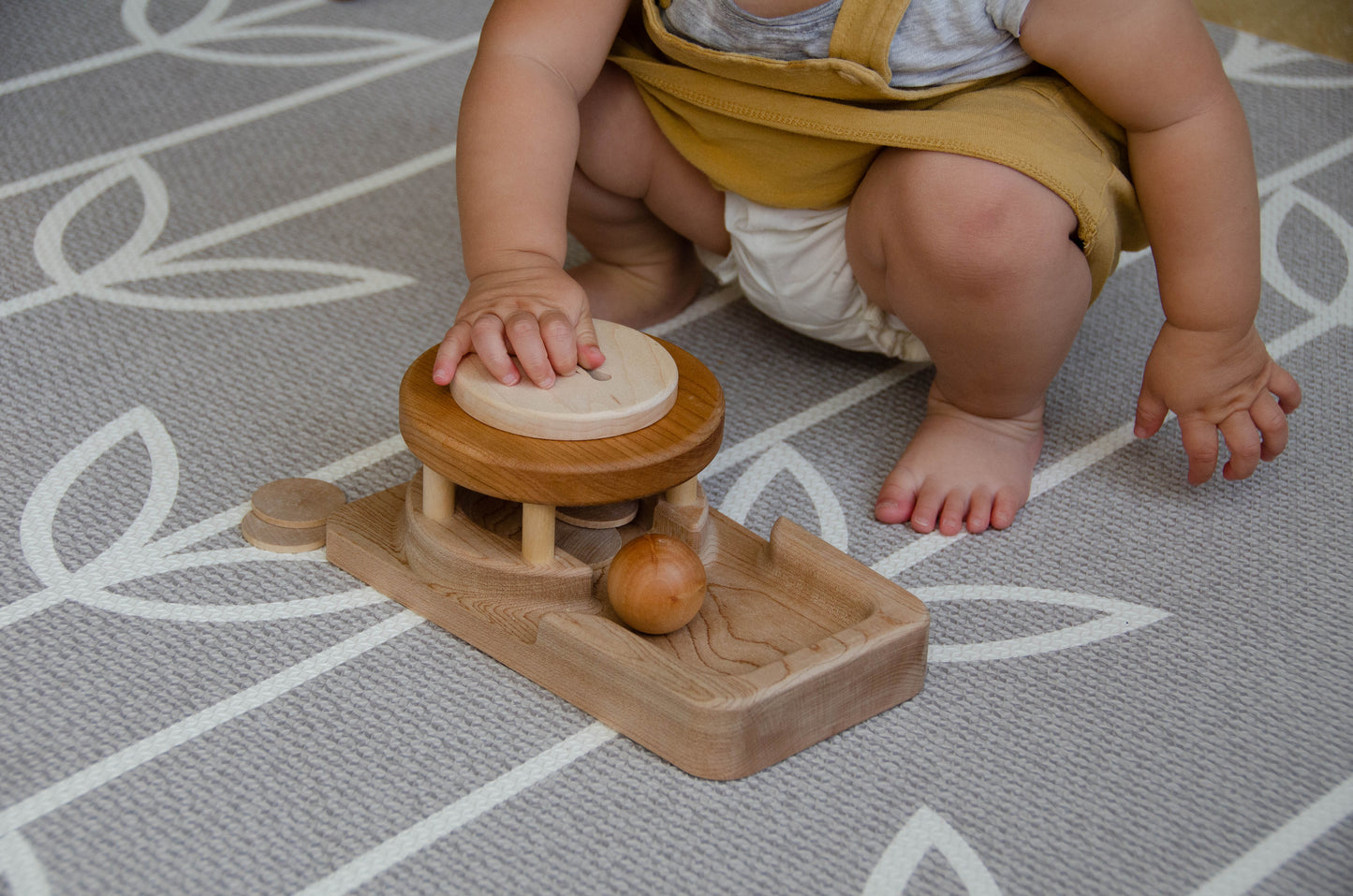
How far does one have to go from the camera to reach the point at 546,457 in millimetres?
557

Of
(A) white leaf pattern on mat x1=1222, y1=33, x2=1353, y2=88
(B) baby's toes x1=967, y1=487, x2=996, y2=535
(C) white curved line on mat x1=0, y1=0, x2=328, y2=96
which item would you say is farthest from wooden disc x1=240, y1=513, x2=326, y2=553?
(A) white leaf pattern on mat x1=1222, y1=33, x2=1353, y2=88

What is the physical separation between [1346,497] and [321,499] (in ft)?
1.74

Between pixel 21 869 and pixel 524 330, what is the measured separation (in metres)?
0.29

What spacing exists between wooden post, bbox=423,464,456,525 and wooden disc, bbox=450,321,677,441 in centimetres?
3

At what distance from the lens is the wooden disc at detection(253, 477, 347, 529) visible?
650 mm

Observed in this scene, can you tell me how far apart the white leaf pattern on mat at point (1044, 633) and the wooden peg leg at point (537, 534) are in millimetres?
178

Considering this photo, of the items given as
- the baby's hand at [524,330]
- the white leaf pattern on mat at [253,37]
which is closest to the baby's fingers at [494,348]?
the baby's hand at [524,330]

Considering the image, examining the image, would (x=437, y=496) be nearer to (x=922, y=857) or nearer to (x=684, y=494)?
(x=684, y=494)

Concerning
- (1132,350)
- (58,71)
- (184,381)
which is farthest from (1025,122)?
(58,71)

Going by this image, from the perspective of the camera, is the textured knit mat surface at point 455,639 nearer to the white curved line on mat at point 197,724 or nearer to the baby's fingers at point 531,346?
the white curved line on mat at point 197,724

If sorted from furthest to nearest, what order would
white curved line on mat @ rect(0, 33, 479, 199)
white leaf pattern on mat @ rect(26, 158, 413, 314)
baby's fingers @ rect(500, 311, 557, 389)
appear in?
white curved line on mat @ rect(0, 33, 479, 199)
white leaf pattern on mat @ rect(26, 158, 413, 314)
baby's fingers @ rect(500, 311, 557, 389)

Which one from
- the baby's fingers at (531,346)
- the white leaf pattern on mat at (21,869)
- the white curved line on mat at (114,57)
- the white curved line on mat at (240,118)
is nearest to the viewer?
the white leaf pattern on mat at (21,869)

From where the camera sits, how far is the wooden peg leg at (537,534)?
0.58m

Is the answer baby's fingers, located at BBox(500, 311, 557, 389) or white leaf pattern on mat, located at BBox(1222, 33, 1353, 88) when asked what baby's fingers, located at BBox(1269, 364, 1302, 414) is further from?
white leaf pattern on mat, located at BBox(1222, 33, 1353, 88)
